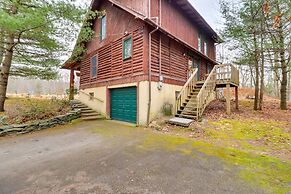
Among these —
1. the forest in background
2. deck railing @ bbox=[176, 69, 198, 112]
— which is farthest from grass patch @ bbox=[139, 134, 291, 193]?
the forest in background

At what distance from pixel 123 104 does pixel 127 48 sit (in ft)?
11.0

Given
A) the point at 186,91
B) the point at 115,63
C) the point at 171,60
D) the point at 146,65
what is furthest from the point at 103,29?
the point at 186,91

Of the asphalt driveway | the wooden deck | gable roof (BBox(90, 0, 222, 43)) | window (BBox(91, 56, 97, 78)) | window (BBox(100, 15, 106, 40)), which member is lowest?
the asphalt driveway

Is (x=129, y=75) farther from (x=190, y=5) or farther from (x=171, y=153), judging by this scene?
(x=190, y=5)

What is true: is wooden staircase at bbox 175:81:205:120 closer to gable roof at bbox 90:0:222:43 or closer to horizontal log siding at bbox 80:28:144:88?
horizontal log siding at bbox 80:28:144:88

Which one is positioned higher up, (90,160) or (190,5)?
(190,5)

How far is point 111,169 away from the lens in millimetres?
3652

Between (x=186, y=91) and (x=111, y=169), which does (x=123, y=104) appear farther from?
(x=111, y=169)

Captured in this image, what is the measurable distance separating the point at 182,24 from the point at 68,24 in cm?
764

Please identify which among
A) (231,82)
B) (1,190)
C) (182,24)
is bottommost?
(1,190)

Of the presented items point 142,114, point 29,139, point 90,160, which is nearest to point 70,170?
point 90,160

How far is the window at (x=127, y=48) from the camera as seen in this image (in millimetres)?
9539

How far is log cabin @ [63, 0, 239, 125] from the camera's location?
8.62 m

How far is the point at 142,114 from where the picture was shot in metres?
8.58
